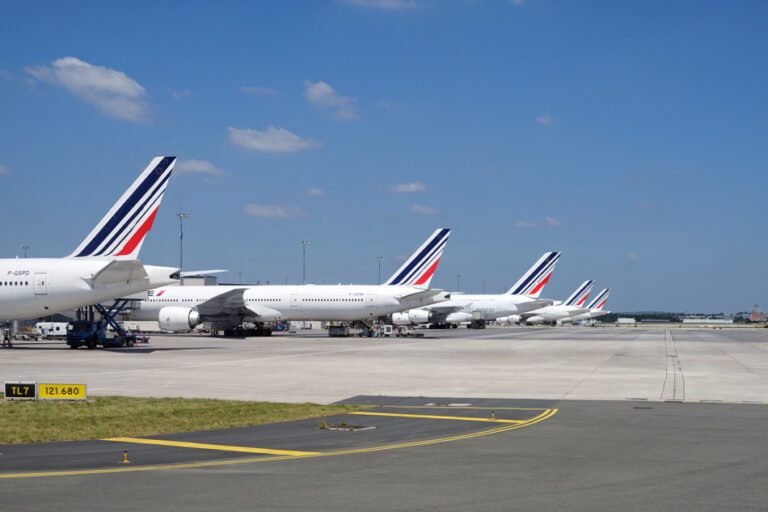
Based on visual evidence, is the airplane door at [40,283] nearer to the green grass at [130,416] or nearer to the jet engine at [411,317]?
the green grass at [130,416]

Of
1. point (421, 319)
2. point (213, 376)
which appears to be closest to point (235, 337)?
point (421, 319)

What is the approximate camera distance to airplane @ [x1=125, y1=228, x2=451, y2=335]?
69062 millimetres

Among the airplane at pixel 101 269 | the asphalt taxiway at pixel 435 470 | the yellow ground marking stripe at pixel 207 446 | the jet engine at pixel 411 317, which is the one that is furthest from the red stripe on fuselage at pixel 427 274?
the yellow ground marking stripe at pixel 207 446

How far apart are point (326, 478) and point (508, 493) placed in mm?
2679

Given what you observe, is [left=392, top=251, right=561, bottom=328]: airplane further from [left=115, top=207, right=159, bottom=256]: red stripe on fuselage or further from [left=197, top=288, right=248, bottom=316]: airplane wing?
[left=115, top=207, right=159, bottom=256]: red stripe on fuselage

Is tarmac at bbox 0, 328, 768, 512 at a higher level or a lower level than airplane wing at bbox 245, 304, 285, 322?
lower

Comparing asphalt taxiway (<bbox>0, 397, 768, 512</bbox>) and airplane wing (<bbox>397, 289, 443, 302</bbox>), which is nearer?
asphalt taxiway (<bbox>0, 397, 768, 512</bbox>)

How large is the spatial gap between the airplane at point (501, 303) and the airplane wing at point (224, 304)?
39.6m

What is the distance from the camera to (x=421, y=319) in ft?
317

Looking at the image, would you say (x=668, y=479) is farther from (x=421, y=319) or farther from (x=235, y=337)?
(x=421, y=319)

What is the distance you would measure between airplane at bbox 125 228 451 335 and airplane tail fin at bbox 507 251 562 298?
138 feet

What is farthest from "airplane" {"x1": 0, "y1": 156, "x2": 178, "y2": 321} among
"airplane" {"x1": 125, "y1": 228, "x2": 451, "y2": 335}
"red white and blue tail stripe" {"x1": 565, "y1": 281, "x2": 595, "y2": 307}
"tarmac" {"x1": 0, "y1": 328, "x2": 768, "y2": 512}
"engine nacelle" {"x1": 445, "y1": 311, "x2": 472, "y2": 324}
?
"red white and blue tail stripe" {"x1": 565, "y1": 281, "x2": 595, "y2": 307}

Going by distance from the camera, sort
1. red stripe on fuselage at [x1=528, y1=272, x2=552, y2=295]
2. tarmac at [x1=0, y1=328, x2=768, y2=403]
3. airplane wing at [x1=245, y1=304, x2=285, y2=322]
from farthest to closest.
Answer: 1. red stripe on fuselage at [x1=528, y1=272, x2=552, y2=295]
2. airplane wing at [x1=245, y1=304, x2=285, y2=322]
3. tarmac at [x1=0, y1=328, x2=768, y2=403]

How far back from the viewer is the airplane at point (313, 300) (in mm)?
69062
